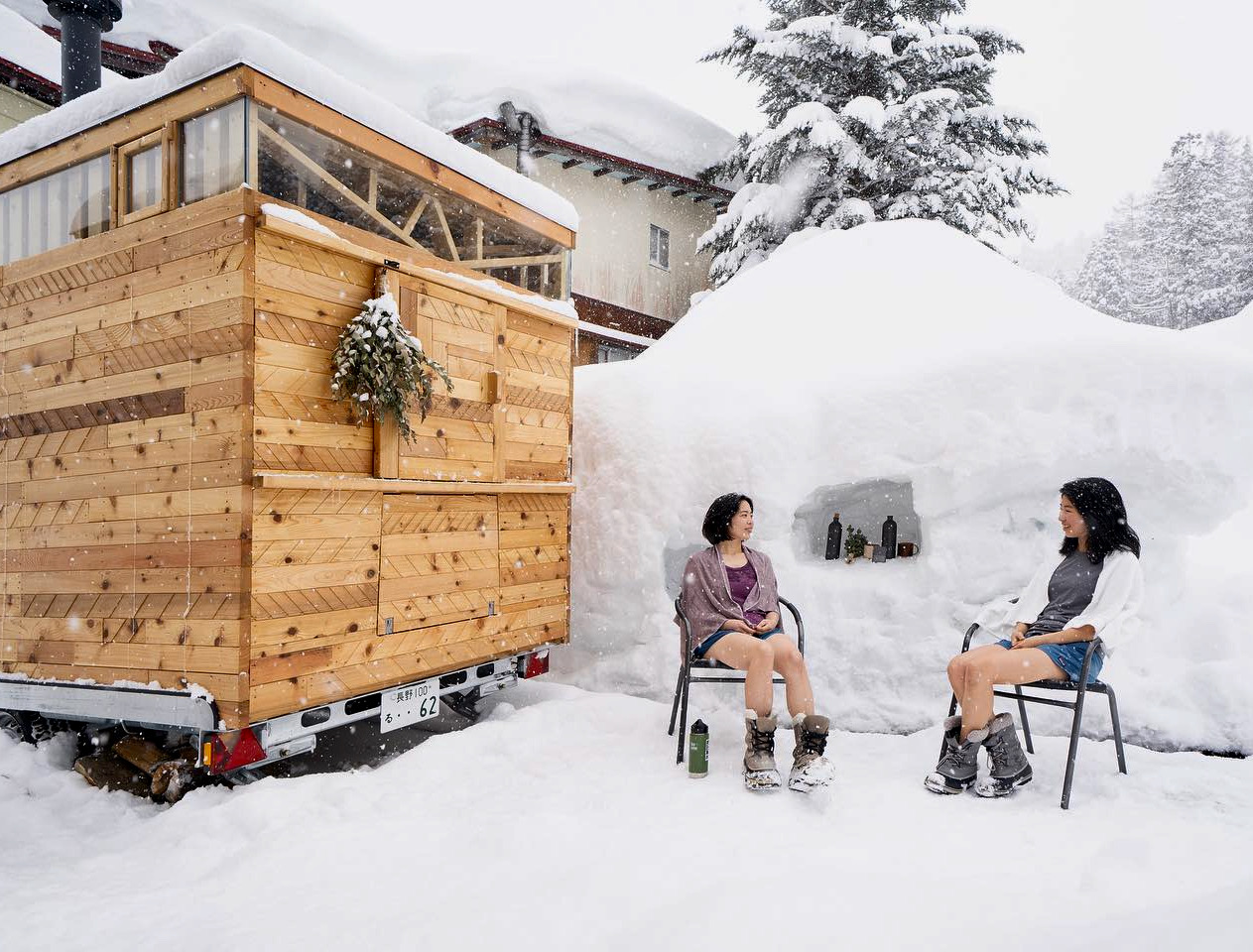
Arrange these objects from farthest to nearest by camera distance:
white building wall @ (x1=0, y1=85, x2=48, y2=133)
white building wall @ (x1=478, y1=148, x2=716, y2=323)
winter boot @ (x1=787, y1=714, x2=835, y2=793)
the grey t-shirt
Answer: white building wall @ (x1=478, y1=148, x2=716, y2=323), white building wall @ (x1=0, y1=85, x2=48, y2=133), the grey t-shirt, winter boot @ (x1=787, y1=714, x2=835, y2=793)

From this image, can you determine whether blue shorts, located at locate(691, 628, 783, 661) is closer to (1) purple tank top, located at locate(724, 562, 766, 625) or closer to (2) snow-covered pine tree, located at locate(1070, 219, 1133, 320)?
(1) purple tank top, located at locate(724, 562, 766, 625)

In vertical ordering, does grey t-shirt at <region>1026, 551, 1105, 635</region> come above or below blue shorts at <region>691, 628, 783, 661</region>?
above

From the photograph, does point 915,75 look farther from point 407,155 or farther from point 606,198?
point 407,155

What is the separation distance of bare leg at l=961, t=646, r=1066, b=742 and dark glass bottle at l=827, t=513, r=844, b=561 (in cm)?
254

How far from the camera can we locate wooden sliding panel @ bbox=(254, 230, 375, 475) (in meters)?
3.68

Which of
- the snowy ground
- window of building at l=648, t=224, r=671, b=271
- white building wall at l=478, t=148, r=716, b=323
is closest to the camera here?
the snowy ground

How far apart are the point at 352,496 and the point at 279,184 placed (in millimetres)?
1545

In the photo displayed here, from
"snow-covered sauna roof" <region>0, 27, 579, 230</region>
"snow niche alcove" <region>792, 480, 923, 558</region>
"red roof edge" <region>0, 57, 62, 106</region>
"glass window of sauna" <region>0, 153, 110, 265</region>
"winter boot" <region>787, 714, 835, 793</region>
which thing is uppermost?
"red roof edge" <region>0, 57, 62, 106</region>

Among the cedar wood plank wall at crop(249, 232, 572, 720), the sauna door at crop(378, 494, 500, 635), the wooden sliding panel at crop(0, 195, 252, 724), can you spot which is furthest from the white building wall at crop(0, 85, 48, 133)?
the sauna door at crop(378, 494, 500, 635)

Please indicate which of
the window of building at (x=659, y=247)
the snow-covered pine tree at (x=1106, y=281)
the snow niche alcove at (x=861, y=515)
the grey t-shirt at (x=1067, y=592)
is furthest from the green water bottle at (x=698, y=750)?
the snow-covered pine tree at (x=1106, y=281)

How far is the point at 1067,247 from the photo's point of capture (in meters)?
58.9

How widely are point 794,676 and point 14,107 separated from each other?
12.1m

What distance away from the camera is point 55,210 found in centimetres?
424

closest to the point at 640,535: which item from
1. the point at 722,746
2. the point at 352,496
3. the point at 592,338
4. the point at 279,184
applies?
the point at 722,746
